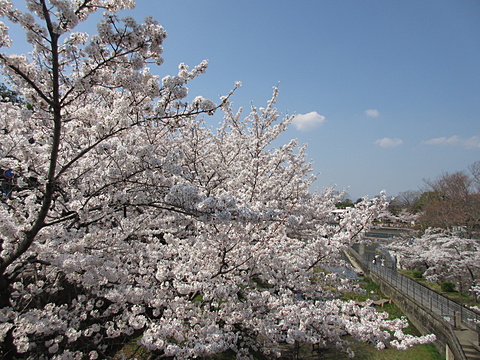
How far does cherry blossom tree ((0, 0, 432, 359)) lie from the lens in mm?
3121

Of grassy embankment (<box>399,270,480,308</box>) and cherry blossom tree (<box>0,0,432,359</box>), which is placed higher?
cherry blossom tree (<box>0,0,432,359</box>)

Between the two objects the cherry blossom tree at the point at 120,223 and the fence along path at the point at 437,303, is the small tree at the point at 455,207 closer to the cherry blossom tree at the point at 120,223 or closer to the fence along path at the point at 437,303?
the fence along path at the point at 437,303

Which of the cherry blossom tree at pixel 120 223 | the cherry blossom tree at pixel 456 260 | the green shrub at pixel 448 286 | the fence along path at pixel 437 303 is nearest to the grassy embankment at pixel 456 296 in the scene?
the green shrub at pixel 448 286

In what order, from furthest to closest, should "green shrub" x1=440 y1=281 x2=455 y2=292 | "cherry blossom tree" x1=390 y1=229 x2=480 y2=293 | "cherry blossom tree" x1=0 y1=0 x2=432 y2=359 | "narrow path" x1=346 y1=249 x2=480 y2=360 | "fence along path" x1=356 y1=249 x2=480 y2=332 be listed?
"green shrub" x1=440 y1=281 x2=455 y2=292
"cherry blossom tree" x1=390 y1=229 x2=480 y2=293
"fence along path" x1=356 y1=249 x2=480 y2=332
"narrow path" x1=346 y1=249 x2=480 y2=360
"cherry blossom tree" x1=0 y1=0 x2=432 y2=359

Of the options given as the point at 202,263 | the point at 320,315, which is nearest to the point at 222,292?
the point at 202,263

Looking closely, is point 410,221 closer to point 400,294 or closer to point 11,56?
point 400,294

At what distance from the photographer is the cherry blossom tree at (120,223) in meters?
3.12

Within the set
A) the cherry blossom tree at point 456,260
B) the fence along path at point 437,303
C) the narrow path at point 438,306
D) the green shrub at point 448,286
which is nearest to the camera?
the narrow path at point 438,306

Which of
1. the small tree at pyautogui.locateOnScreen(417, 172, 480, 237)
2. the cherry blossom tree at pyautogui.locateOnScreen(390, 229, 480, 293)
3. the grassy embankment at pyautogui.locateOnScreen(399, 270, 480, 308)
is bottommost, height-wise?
the grassy embankment at pyautogui.locateOnScreen(399, 270, 480, 308)

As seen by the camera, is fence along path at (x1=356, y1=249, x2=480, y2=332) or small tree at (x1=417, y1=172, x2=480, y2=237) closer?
fence along path at (x1=356, y1=249, x2=480, y2=332)

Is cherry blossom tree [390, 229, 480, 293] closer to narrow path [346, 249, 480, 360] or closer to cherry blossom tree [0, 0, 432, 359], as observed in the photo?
narrow path [346, 249, 480, 360]

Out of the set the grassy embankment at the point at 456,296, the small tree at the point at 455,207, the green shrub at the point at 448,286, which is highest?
the small tree at the point at 455,207

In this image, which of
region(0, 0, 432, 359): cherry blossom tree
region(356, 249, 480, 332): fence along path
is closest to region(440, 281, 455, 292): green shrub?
region(356, 249, 480, 332): fence along path

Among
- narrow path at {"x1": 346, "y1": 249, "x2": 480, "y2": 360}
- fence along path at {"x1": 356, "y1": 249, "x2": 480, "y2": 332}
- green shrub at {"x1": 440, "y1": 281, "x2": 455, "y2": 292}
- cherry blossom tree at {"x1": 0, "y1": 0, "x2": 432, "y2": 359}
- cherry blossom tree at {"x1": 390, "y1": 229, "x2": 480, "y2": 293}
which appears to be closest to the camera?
cherry blossom tree at {"x1": 0, "y1": 0, "x2": 432, "y2": 359}
